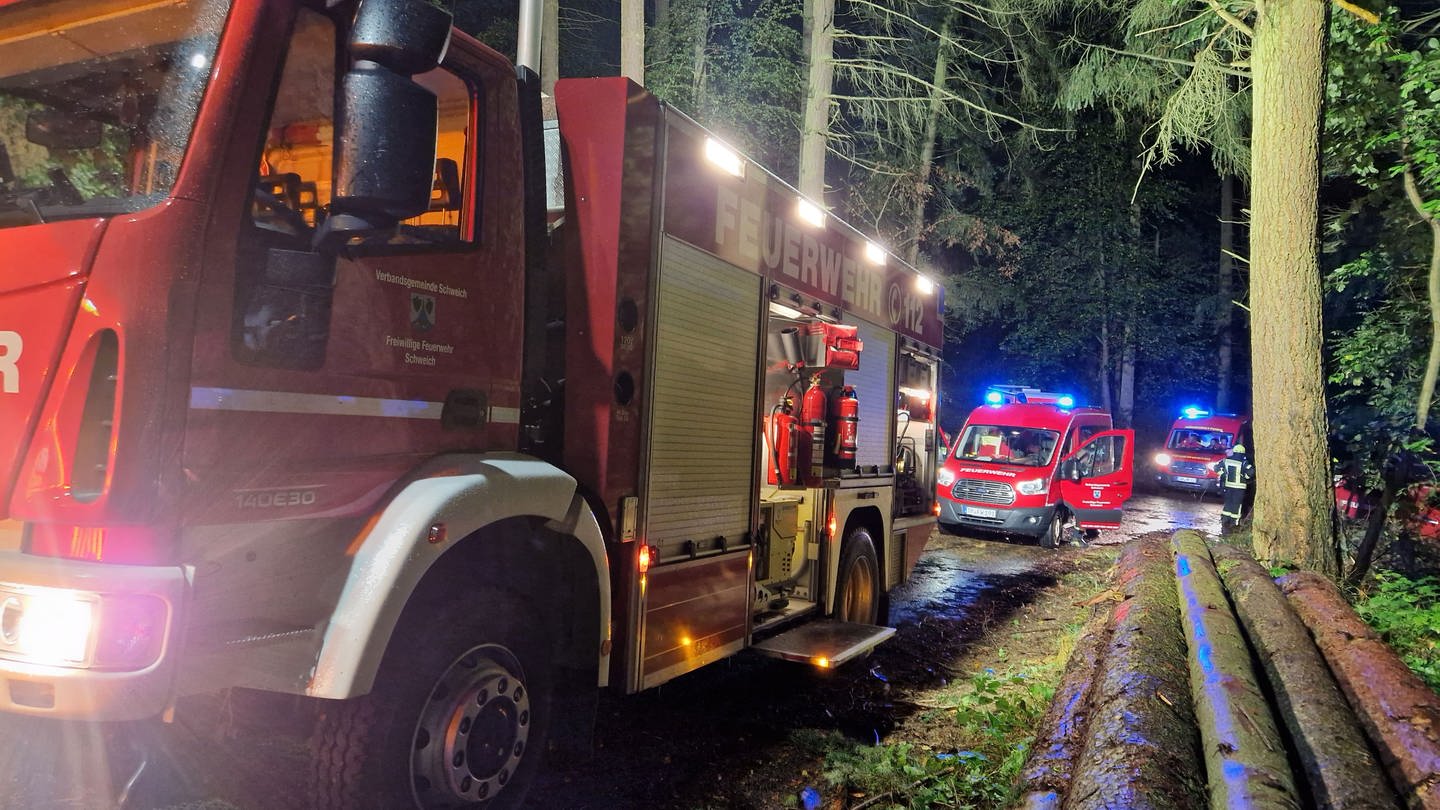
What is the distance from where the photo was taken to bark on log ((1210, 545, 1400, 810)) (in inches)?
118

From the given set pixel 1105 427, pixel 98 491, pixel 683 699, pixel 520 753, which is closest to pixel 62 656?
pixel 98 491

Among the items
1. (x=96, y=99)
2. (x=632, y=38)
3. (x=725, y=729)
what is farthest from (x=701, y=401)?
(x=632, y=38)

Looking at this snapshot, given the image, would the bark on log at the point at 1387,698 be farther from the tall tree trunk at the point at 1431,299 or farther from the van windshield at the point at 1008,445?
the van windshield at the point at 1008,445

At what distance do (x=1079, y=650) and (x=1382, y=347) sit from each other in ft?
30.7

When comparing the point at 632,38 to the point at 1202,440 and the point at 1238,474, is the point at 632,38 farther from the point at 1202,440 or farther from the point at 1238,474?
the point at 1202,440

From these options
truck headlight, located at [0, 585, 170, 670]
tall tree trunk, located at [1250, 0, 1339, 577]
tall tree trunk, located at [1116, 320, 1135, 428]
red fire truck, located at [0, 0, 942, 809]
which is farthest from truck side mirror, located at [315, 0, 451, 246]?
tall tree trunk, located at [1116, 320, 1135, 428]

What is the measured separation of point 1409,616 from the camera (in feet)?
22.5

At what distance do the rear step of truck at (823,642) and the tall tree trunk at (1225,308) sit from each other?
26140mm

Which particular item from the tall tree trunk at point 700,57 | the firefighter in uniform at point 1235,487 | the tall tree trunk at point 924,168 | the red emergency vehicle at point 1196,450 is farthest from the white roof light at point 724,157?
the red emergency vehicle at point 1196,450

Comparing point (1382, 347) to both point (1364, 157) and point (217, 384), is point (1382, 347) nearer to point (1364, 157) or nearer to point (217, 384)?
point (1364, 157)

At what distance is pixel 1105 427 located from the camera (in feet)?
50.4

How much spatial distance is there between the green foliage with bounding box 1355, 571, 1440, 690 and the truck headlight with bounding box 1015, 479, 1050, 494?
512 centimetres

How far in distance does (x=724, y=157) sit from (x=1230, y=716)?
3.26 metres

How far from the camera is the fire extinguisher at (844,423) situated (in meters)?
6.23
